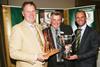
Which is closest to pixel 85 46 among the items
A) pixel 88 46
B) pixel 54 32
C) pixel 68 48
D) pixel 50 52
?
pixel 88 46

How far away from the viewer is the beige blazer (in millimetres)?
2090

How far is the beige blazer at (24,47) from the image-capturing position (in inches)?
82.3

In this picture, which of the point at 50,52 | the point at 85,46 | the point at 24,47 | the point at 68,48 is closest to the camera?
the point at 24,47

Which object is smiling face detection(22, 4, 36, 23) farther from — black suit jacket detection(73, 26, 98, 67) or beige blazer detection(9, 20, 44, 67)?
black suit jacket detection(73, 26, 98, 67)

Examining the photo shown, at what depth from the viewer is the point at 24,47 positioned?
2148 mm

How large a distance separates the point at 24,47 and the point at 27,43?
2.0 inches

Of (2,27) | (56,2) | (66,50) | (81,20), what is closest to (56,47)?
(66,50)

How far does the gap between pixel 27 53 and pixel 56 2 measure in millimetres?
1983

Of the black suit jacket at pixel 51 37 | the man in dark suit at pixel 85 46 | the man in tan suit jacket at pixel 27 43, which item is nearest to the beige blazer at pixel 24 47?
the man in tan suit jacket at pixel 27 43

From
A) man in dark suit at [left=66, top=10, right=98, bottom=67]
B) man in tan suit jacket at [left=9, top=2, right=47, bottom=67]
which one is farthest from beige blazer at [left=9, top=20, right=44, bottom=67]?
man in dark suit at [left=66, top=10, right=98, bottom=67]

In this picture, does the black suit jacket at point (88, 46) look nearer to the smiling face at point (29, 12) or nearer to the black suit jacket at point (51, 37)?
the black suit jacket at point (51, 37)

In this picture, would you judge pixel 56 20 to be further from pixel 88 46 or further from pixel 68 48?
pixel 88 46

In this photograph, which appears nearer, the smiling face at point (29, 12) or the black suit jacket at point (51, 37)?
the smiling face at point (29, 12)

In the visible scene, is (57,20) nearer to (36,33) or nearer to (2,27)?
(36,33)
